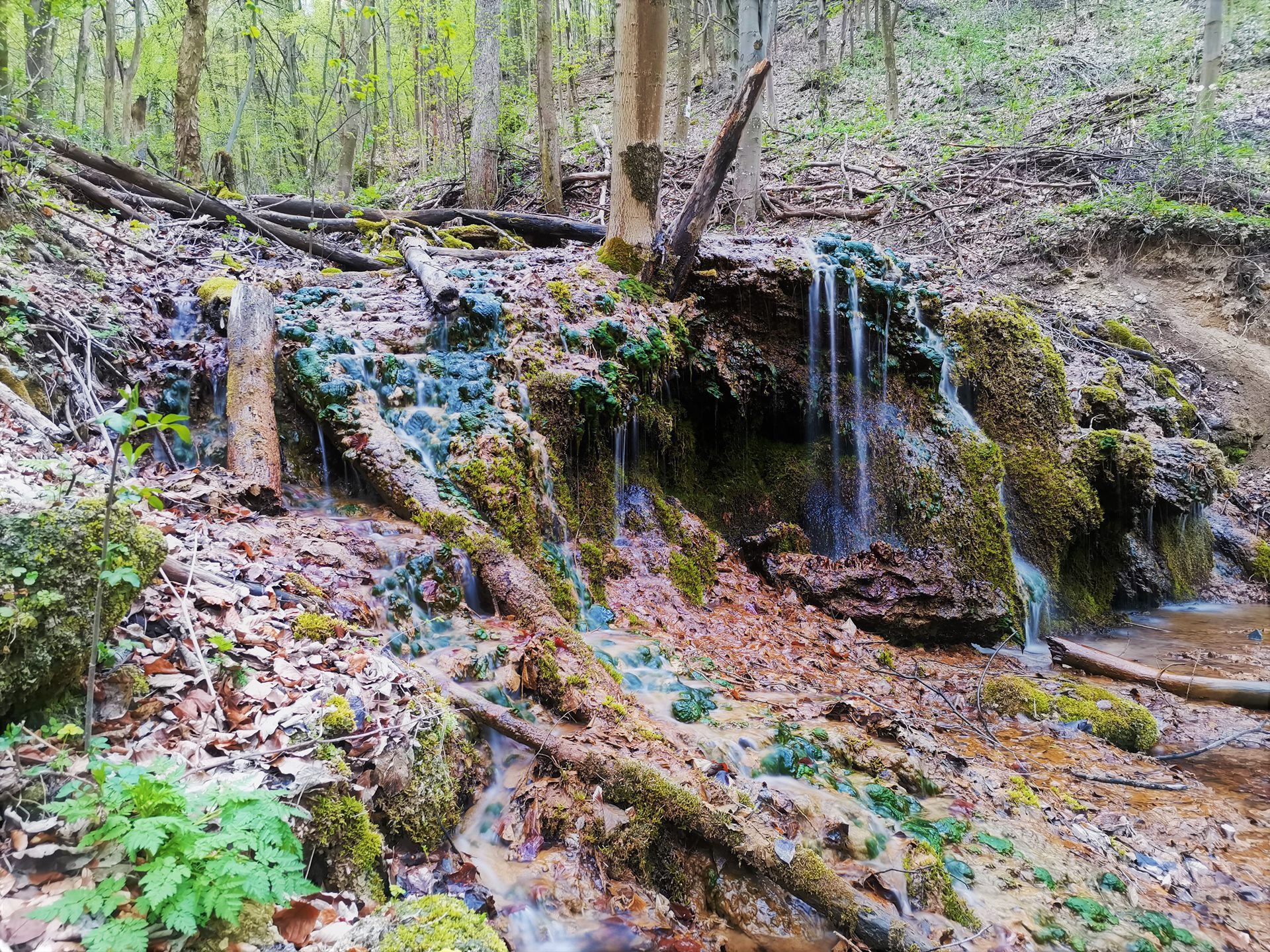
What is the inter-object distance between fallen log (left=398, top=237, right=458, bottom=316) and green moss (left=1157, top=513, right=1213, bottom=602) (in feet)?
29.3

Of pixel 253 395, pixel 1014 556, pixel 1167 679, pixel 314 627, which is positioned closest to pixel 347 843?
pixel 314 627

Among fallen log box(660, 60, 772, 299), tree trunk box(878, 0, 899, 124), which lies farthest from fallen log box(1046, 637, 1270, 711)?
tree trunk box(878, 0, 899, 124)

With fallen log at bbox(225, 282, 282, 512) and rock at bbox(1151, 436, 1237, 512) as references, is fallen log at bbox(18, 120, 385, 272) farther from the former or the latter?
rock at bbox(1151, 436, 1237, 512)

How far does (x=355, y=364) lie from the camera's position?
5398mm

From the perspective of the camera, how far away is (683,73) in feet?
60.0

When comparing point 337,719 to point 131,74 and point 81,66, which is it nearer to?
point 81,66

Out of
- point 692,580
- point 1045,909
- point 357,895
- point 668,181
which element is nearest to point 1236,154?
point 668,181

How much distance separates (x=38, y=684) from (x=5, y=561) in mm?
362

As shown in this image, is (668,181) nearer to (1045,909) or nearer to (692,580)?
(692,580)

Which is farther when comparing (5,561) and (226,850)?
(5,561)

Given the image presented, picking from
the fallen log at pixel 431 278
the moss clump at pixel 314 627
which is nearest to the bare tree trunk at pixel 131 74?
the fallen log at pixel 431 278

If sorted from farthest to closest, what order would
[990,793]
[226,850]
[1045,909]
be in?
[990,793]
[1045,909]
[226,850]

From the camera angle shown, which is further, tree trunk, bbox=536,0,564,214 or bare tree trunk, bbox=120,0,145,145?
bare tree trunk, bbox=120,0,145,145

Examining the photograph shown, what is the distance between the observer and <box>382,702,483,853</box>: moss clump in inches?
97.2
